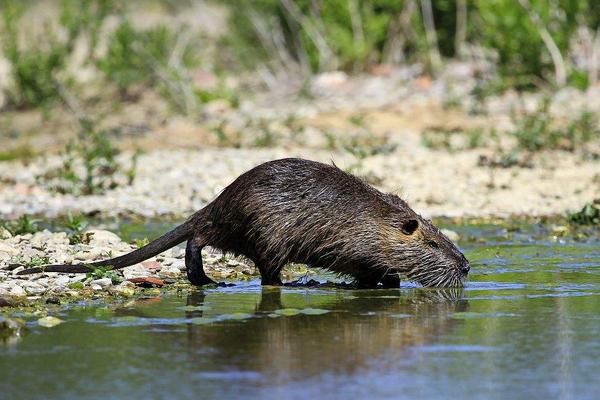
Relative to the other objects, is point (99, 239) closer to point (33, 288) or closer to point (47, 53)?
point (33, 288)

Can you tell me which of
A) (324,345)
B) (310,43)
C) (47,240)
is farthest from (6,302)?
(310,43)

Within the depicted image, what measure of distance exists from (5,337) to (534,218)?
7.16 meters

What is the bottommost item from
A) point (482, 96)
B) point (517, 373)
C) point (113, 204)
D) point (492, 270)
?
point (517, 373)

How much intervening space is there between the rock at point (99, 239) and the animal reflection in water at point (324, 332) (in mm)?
1920

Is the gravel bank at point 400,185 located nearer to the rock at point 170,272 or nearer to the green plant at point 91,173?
the green plant at point 91,173

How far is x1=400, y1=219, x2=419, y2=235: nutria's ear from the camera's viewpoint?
8.05m

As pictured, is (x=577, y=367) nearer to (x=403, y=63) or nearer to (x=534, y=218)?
(x=534, y=218)

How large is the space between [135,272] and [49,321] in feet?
6.57

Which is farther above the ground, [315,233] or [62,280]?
[315,233]

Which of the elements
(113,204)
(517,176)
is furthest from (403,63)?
(113,204)

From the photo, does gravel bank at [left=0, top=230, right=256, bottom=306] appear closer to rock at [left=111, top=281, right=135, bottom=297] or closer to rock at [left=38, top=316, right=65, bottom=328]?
rock at [left=111, top=281, right=135, bottom=297]

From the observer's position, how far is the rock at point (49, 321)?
6277 mm

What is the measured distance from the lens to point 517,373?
16.8 feet

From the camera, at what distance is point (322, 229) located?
795 centimetres
